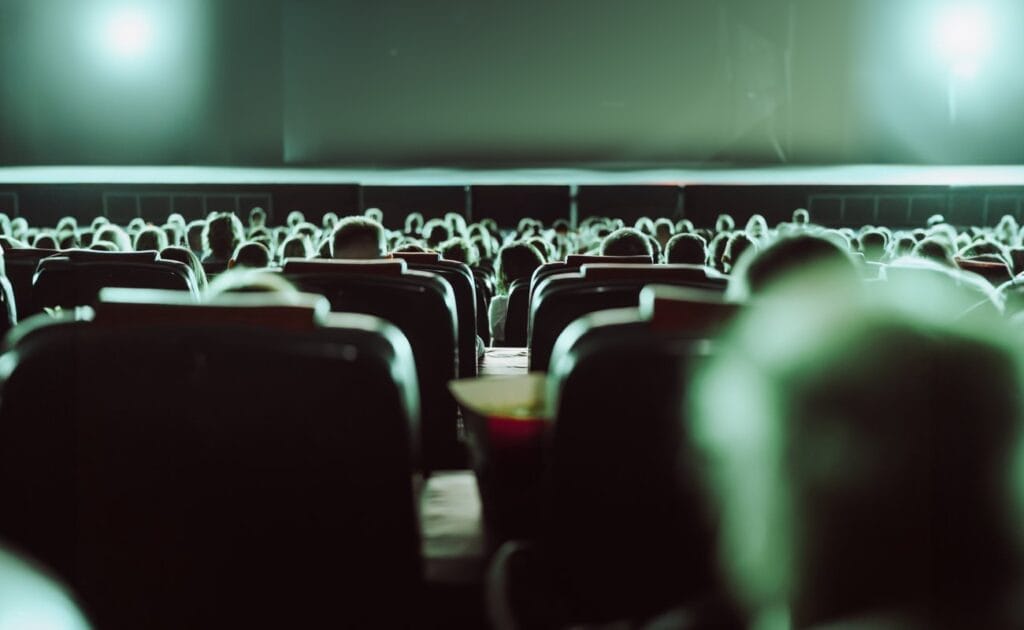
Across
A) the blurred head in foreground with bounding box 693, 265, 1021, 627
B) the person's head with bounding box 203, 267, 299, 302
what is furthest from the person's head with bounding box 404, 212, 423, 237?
the blurred head in foreground with bounding box 693, 265, 1021, 627

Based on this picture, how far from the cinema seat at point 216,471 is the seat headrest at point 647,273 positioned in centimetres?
133

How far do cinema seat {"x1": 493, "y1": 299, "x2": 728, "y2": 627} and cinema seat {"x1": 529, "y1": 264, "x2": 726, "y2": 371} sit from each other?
3.76ft

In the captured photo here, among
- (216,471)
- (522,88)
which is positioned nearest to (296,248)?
(216,471)

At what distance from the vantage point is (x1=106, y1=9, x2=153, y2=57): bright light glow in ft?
55.6

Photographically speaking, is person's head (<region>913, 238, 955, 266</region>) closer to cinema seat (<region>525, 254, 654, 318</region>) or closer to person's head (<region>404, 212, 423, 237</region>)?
cinema seat (<region>525, 254, 654, 318</region>)

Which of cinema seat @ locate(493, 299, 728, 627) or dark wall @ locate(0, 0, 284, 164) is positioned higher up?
dark wall @ locate(0, 0, 284, 164)

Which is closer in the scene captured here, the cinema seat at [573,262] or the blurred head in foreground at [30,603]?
the blurred head in foreground at [30,603]

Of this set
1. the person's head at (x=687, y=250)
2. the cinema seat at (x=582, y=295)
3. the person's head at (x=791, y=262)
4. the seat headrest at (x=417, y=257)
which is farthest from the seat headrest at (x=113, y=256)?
the person's head at (x=687, y=250)

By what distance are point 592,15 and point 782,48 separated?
3.67m

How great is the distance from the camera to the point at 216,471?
1.22 metres

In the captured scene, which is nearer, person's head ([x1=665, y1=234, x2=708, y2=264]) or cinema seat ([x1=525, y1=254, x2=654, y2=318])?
cinema seat ([x1=525, y1=254, x2=654, y2=318])

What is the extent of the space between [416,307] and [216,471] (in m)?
1.19

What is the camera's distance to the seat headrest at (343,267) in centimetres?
250

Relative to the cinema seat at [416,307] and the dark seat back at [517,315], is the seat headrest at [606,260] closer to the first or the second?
the dark seat back at [517,315]
